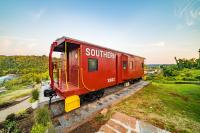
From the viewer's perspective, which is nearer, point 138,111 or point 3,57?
point 138,111

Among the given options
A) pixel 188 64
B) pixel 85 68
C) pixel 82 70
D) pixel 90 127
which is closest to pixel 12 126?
pixel 90 127

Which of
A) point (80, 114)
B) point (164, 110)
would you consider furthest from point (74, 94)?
point (164, 110)

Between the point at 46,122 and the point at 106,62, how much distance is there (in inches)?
207

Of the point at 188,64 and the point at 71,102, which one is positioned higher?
the point at 188,64

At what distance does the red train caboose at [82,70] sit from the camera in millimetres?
5787

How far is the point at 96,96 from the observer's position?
7973 mm

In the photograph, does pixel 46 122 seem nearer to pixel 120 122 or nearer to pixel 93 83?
pixel 120 122

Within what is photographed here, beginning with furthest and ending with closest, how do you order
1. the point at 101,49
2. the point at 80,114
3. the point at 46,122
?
the point at 101,49 → the point at 80,114 → the point at 46,122

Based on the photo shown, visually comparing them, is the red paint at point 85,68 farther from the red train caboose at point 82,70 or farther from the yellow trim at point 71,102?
the yellow trim at point 71,102

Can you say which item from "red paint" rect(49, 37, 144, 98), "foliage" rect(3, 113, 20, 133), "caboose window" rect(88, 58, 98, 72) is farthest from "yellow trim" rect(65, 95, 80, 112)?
"foliage" rect(3, 113, 20, 133)

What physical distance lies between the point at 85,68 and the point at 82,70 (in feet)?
0.81

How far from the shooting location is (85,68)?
6.36 metres

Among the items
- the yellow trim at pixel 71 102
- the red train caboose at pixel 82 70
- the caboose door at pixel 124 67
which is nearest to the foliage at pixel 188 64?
the caboose door at pixel 124 67

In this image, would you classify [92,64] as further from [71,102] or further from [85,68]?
[71,102]
